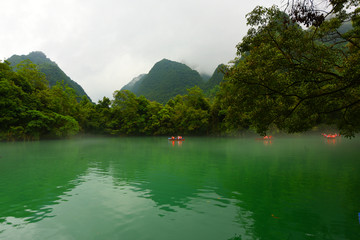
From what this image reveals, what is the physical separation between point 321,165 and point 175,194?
10.7m

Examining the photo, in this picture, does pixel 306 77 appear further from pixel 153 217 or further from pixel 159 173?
pixel 159 173

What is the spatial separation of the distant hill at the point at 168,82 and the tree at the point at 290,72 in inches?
3563

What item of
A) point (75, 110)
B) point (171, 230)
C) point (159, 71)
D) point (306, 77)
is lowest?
point (171, 230)

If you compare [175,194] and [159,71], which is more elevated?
[159,71]

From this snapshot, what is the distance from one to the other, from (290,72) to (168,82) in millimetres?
114070

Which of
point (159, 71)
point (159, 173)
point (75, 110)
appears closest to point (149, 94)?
point (159, 71)

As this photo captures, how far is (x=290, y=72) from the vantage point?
7250mm

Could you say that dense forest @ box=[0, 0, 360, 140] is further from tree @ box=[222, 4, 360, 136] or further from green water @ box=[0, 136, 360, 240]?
green water @ box=[0, 136, 360, 240]

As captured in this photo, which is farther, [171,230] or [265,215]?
[265,215]

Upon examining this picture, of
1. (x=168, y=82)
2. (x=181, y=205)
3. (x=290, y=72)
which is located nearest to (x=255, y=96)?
(x=290, y=72)

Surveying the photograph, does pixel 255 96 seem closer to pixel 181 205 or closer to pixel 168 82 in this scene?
pixel 181 205

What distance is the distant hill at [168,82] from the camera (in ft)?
354

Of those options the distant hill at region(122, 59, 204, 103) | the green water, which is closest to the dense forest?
the green water

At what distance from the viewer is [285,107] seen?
9242 mm
